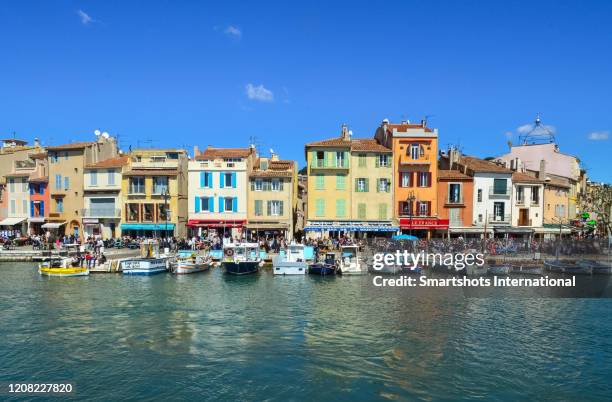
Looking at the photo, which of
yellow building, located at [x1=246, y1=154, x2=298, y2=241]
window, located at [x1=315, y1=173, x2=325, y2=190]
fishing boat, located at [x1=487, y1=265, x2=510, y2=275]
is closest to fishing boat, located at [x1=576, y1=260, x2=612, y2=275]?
fishing boat, located at [x1=487, y1=265, x2=510, y2=275]

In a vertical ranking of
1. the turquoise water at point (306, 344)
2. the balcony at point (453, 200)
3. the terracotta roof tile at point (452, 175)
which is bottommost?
the turquoise water at point (306, 344)

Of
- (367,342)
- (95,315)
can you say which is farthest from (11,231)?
(367,342)

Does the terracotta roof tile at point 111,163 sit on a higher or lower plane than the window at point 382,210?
higher

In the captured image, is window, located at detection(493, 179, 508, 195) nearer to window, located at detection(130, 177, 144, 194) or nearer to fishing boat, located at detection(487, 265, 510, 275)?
fishing boat, located at detection(487, 265, 510, 275)

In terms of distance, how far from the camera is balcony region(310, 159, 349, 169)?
49084 mm

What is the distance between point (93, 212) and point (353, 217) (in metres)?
29.4

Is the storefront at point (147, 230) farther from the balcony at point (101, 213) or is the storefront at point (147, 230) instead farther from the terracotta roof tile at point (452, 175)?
the terracotta roof tile at point (452, 175)

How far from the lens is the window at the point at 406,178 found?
1949 inches

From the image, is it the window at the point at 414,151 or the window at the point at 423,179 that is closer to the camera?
the window at the point at 414,151

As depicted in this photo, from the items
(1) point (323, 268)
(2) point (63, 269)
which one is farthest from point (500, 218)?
(2) point (63, 269)

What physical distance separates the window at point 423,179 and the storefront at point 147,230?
89.8 ft

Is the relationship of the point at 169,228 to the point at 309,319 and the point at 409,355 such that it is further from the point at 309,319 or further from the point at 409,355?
the point at 409,355

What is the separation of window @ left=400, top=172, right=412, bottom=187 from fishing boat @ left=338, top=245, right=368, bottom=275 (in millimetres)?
13134

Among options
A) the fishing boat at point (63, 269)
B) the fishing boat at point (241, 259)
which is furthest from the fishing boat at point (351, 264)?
the fishing boat at point (63, 269)
